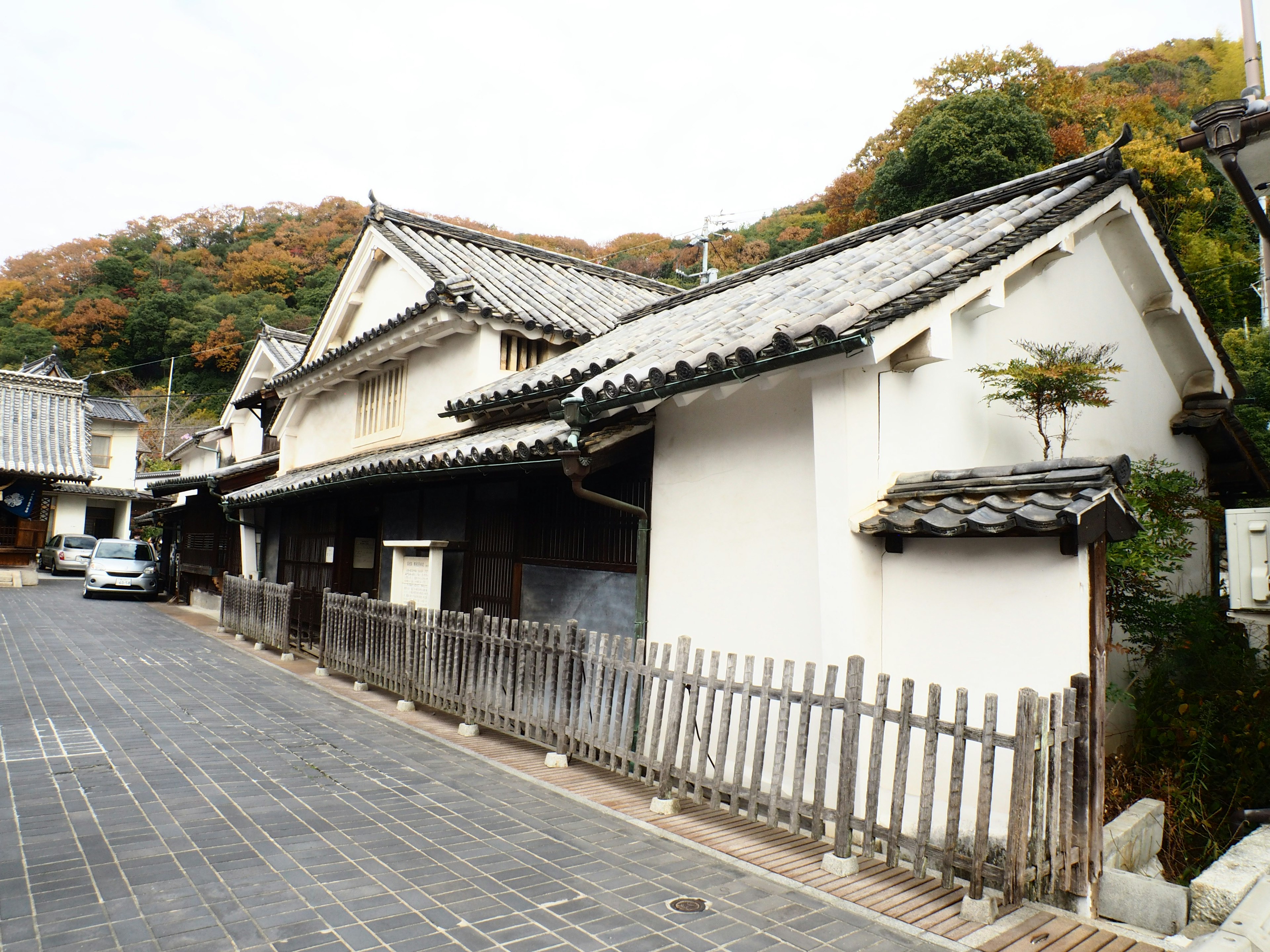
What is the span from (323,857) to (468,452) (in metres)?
4.66

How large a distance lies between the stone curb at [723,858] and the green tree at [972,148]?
2355 cm

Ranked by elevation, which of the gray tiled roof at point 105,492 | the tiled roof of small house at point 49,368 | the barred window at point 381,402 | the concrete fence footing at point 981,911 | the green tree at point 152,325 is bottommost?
the concrete fence footing at point 981,911

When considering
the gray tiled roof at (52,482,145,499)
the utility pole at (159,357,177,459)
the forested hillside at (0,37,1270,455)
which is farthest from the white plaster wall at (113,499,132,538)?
the forested hillside at (0,37,1270,455)

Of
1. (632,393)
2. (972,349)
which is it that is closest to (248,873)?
(632,393)

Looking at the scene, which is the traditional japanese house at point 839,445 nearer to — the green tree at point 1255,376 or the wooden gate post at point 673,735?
the wooden gate post at point 673,735

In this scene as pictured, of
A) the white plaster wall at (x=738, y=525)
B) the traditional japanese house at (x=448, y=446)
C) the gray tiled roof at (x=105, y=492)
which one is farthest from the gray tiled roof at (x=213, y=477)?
the gray tiled roof at (x=105, y=492)

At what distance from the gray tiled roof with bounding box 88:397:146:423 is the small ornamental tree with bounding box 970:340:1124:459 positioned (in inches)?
1743

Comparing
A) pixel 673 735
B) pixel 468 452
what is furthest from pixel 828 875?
pixel 468 452

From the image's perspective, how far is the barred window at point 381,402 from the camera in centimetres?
1409

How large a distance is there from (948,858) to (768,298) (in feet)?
19.2

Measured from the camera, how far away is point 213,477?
751 inches

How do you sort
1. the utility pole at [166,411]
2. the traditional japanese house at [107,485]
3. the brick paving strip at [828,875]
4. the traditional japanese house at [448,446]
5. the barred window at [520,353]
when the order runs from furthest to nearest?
the utility pole at [166,411], the traditional japanese house at [107,485], the barred window at [520,353], the traditional japanese house at [448,446], the brick paving strip at [828,875]

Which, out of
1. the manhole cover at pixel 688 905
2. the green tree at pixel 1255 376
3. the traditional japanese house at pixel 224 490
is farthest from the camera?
the traditional japanese house at pixel 224 490

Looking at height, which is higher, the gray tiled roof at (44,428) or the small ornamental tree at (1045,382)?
the gray tiled roof at (44,428)
